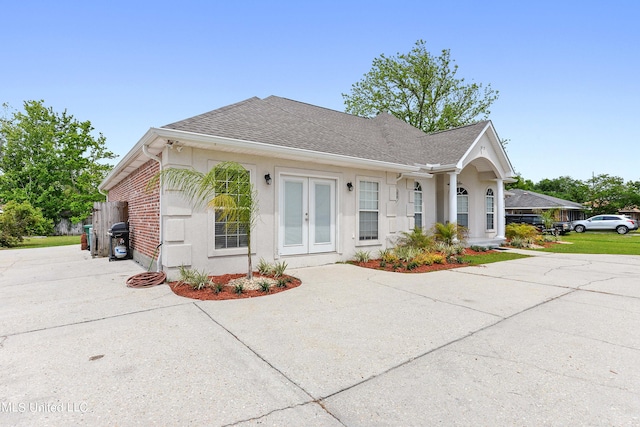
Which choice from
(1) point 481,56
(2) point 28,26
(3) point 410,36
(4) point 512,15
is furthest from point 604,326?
(3) point 410,36

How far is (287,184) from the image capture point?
8.12m

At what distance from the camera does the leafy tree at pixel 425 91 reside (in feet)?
95.6

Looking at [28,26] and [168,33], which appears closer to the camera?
[28,26]

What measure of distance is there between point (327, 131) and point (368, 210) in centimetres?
321

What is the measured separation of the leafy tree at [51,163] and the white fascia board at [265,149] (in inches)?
1022

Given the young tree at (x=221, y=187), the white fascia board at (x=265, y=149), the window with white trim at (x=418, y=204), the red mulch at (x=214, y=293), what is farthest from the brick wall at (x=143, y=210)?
the window with white trim at (x=418, y=204)

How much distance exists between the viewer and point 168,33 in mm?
11070

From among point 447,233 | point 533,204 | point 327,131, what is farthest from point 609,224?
point 327,131

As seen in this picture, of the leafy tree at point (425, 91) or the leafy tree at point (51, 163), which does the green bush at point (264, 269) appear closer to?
the leafy tree at point (51, 163)

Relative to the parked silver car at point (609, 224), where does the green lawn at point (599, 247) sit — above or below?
below

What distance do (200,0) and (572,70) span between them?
1549 centimetres

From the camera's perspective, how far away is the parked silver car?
26.4 metres

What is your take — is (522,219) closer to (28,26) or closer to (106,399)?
(106,399)

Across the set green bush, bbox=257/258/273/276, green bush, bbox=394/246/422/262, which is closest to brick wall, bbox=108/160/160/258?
green bush, bbox=257/258/273/276
